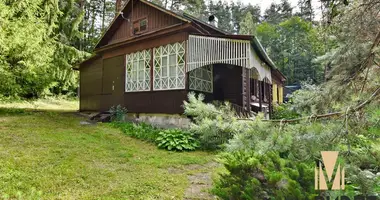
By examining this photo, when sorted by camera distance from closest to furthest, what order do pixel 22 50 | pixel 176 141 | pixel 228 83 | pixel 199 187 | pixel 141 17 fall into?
pixel 199 187
pixel 176 141
pixel 22 50
pixel 228 83
pixel 141 17

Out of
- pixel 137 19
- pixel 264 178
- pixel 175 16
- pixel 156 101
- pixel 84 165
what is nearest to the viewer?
pixel 264 178

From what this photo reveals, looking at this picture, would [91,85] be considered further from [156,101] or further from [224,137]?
[224,137]

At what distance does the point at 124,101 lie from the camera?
36.9 feet

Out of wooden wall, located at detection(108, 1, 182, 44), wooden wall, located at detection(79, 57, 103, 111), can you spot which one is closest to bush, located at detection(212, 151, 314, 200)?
wooden wall, located at detection(108, 1, 182, 44)

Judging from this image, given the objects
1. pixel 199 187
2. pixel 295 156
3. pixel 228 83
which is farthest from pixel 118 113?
pixel 295 156

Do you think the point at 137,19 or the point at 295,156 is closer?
the point at 295,156

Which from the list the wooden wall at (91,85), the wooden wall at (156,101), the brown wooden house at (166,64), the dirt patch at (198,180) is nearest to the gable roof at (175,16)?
the brown wooden house at (166,64)

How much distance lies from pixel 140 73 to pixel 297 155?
9.50 meters

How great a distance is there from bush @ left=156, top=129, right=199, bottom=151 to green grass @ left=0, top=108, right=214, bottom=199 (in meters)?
0.33

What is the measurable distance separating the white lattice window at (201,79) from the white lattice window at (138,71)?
84.9 inches

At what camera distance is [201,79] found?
9.66 meters

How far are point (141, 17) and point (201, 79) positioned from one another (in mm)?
4195

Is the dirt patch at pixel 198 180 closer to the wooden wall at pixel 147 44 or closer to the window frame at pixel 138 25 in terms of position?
the wooden wall at pixel 147 44

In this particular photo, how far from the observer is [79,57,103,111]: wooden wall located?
1291cm
